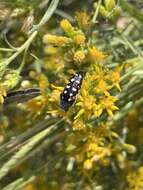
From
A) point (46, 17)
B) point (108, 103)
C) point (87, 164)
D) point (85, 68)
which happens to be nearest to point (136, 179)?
point (87, 164)

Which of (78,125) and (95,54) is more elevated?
(95,54)

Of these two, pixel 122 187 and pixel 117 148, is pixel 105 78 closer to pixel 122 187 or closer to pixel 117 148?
pixel 117 148

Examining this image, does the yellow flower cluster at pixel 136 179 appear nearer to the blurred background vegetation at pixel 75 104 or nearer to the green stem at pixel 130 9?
→ the blurred background vegetation at pixel 75 104

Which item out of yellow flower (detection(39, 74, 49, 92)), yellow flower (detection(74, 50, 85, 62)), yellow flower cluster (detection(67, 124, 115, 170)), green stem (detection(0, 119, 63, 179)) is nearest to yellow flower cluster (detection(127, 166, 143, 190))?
yellow flower cluster (detection(67, 124, 115, 170))

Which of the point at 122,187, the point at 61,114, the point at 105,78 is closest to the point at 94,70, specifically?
the point at 105,78

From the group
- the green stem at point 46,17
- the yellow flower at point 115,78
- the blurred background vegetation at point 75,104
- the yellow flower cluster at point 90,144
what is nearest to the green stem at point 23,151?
the blurred background vegetation at point 75,104

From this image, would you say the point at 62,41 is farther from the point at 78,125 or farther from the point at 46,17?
the point at 78,125

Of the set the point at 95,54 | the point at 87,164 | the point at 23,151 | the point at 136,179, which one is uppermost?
the point at 95,54

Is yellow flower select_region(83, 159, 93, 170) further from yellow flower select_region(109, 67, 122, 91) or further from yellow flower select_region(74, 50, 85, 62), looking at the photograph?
yellow flower select_region(74, 50, 85, 62)
